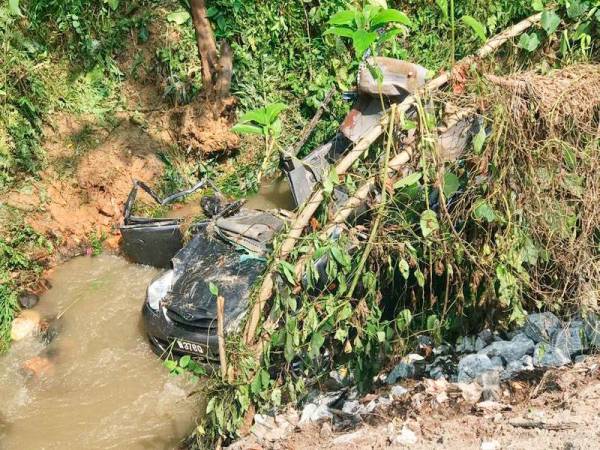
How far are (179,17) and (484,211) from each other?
585 cm

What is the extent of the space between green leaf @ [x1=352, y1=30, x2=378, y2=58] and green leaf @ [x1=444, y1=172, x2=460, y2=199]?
2.83 feet

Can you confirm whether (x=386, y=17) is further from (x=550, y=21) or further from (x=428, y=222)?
(x=550, y=21)

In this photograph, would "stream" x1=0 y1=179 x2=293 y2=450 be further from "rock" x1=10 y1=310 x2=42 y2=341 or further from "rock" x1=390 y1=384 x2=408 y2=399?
"rock" x1=390 y1=384 x2=408 y2=399

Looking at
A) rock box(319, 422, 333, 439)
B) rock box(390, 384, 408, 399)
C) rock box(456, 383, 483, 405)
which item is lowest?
rock box(319, 422, 333, 439)

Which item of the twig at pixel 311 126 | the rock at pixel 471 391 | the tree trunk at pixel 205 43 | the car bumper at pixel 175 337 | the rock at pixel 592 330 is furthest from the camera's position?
the twig at pixel 311 126

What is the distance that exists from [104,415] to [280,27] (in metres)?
5.28

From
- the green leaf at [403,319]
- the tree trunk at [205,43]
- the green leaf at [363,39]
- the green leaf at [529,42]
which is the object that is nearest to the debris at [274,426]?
the green leaf at [403,319]

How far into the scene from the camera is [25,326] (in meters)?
6.51

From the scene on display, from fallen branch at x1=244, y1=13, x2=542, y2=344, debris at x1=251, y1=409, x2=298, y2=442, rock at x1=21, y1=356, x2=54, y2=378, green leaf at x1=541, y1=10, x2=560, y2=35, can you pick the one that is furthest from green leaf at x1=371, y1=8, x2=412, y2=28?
rock at x1=21, y1=356, x2=54, y2=378

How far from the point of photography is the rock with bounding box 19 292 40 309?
679 centimetres

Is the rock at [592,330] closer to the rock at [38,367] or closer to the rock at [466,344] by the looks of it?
the rock at [466,344]

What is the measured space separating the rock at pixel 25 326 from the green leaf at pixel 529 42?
16.9 feet

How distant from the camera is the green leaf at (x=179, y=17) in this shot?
828 centimetres

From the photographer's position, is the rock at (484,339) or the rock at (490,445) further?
the rock at (484,339)
